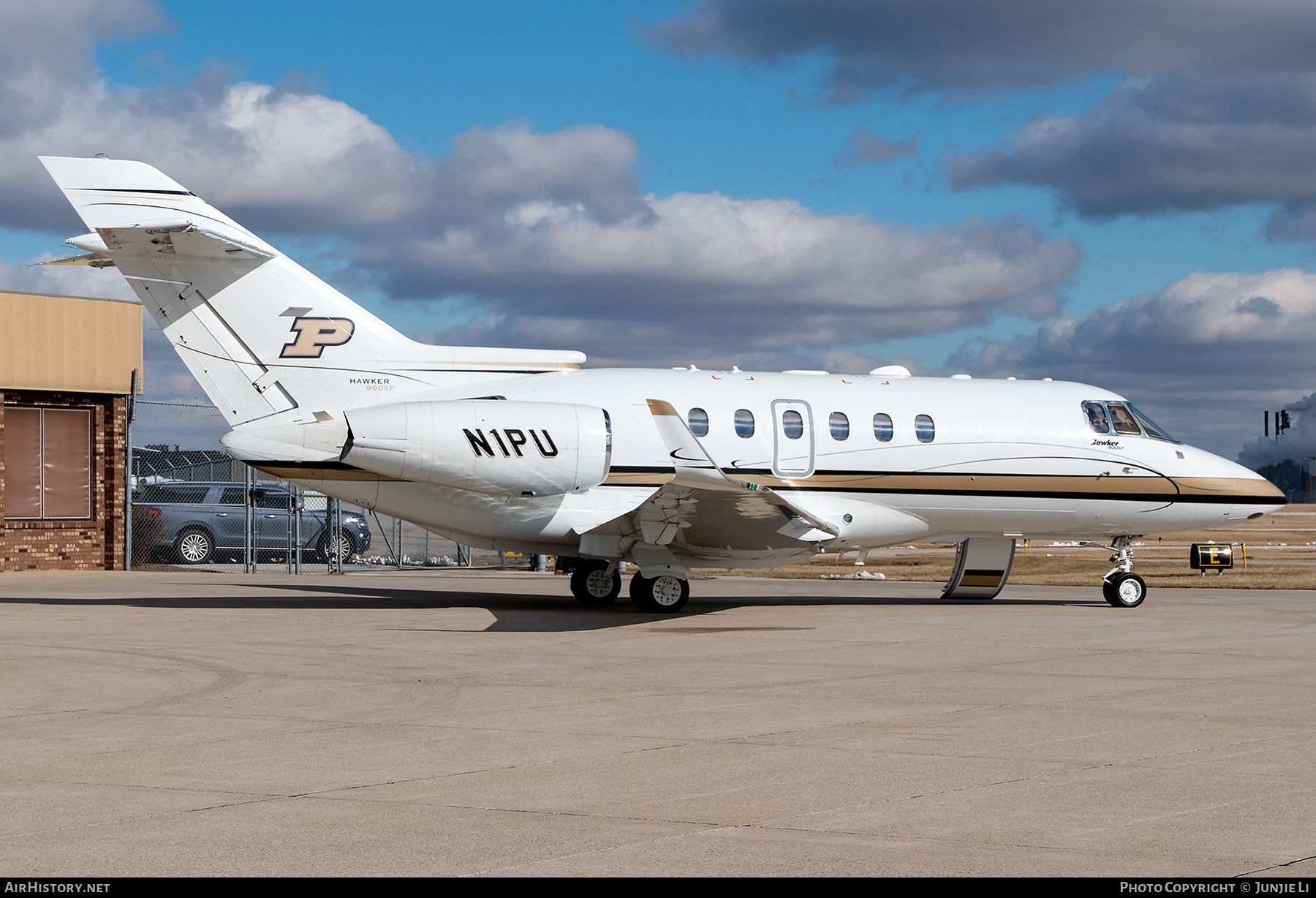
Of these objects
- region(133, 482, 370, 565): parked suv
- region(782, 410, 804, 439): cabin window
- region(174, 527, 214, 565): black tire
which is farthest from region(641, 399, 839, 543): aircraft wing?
region(174, 527, 214, 565): black tire

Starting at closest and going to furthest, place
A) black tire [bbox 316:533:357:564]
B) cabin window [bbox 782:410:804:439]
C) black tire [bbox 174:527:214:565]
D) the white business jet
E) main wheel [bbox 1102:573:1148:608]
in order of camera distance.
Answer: the white business jet < cabin window [bbox 782:410:804:439] < main wheel [bbox 1102:573:1148:608] < black tire [bbox 174:527:214:565] < black tire [bbox 316:533:357:564]

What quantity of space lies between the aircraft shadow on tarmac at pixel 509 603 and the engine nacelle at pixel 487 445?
6.15ft

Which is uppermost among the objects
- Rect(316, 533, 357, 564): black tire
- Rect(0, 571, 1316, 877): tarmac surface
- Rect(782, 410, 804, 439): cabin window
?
Rect(782, 410, 804, 439): cabin window

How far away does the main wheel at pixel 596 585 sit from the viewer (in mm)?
20703

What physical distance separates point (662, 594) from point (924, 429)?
15.4ft

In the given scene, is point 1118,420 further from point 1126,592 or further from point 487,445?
point 487,445

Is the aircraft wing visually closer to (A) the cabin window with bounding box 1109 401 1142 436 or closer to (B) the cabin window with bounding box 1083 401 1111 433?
(B) the cabin window with bounding box 1083 401 1111 433

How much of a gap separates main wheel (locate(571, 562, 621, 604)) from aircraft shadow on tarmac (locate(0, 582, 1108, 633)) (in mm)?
195

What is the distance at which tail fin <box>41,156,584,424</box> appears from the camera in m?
17.2

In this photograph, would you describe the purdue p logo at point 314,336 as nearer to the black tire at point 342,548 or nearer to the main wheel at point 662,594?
the main wheel at point 662,594

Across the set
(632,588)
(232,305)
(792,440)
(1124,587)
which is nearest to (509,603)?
(632,588)

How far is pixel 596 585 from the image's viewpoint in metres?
20.7

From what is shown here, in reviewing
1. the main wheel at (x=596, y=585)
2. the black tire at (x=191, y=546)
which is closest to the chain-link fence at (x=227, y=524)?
the black tire at (x=191, y=546)

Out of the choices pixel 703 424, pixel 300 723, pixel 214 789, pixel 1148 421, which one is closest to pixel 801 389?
pixel 703 424
